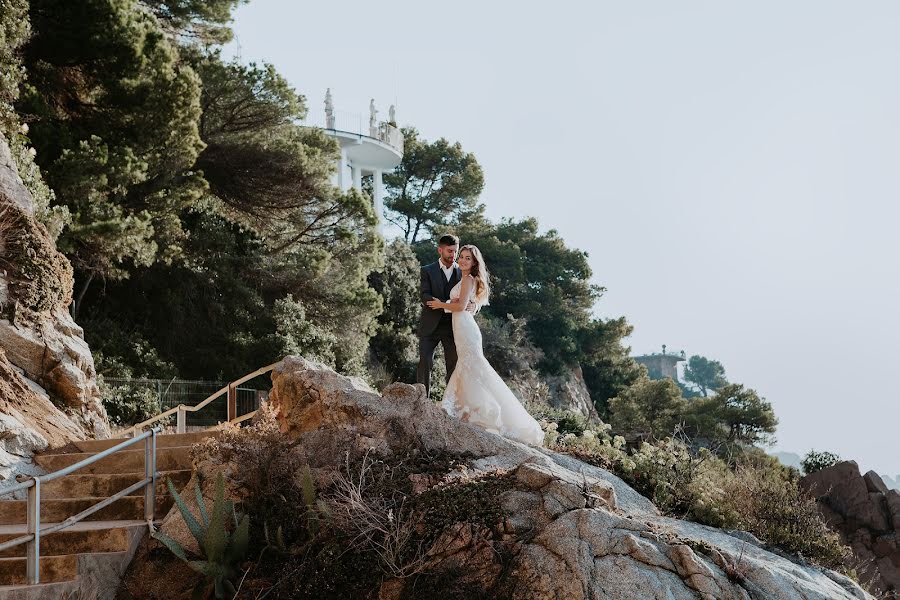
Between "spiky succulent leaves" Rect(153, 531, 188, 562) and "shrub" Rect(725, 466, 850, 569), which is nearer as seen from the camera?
"spiky succulent leaves" Rect(153, 531, 188, 562)

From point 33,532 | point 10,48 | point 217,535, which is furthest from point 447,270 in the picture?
point 10,48

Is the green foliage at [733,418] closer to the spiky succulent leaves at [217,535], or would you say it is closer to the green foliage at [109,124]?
the green foliage at [109,124]

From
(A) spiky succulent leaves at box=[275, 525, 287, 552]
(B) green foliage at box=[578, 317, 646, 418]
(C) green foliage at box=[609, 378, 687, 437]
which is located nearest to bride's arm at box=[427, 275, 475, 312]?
(A) spiky succulent leaves at box=[275, 525, 287, 552]

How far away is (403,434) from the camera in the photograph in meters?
8.48

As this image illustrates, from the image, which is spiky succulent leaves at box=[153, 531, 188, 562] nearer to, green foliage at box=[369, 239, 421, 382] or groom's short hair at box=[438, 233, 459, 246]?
groom's short hair at box=[438, 233, 459, 246]

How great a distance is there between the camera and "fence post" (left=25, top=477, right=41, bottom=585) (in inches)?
267

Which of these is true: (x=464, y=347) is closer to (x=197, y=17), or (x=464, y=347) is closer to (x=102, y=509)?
(x=102, y=509)

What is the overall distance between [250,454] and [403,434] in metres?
1.36

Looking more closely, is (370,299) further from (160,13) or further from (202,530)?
(202,530)

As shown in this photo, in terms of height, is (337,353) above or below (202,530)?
above

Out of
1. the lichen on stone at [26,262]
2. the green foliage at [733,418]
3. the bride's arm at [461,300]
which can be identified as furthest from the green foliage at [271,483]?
the green foliage at [733,418]

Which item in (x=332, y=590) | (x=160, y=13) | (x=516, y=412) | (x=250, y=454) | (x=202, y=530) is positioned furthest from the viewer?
(x=160, y=13)

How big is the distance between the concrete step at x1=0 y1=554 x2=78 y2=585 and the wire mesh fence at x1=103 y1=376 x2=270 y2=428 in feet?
36.4

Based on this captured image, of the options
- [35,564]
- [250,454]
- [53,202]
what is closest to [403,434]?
[250,454]
